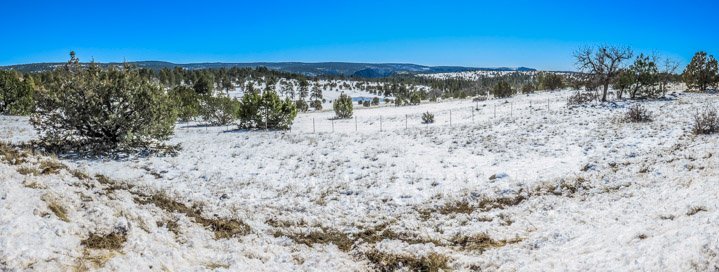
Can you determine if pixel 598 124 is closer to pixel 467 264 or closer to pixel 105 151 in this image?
pixel 467 264

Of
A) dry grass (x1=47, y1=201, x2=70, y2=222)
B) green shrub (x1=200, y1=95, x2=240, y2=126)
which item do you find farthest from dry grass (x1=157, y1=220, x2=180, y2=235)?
green shrub (x1=200, y1=95, x2=240, y2=126)

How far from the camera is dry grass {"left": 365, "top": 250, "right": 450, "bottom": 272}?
824cm

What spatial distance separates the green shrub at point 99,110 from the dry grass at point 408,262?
47.6 feet

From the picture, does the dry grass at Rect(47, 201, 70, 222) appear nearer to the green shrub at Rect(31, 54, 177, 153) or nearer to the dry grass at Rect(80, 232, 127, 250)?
the dry grass at Rect(80, 232, 127, 250)

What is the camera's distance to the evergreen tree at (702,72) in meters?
A: 48.0

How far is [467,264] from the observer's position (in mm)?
8211

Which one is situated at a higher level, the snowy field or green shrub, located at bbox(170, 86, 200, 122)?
green shrub, located at bbox(170, 86, 200, 122)

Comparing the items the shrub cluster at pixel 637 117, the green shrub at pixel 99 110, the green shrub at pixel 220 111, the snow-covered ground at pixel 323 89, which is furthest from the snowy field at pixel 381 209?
the snow-covered ground at pixel 323 89

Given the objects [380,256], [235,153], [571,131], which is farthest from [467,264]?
[571,131]

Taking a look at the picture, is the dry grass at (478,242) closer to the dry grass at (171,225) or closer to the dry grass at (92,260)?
the dry grass at (171,225)

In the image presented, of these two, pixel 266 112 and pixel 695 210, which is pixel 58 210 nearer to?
pixel 695 210

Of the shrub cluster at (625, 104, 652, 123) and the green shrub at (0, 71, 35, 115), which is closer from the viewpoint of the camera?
the shrub cluster at (625, 104, 652, 123)

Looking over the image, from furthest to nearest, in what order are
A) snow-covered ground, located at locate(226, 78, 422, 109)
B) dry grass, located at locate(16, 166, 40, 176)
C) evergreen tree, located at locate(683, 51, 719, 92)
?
snow-covered ground, located at locate(226, 78, 422, 109), evergreen tree, located at locate(683, 51, 719, 92), dry grass, located at locate(16, 166, 40, 176)

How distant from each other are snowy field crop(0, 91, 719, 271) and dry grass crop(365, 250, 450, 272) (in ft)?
0.14
